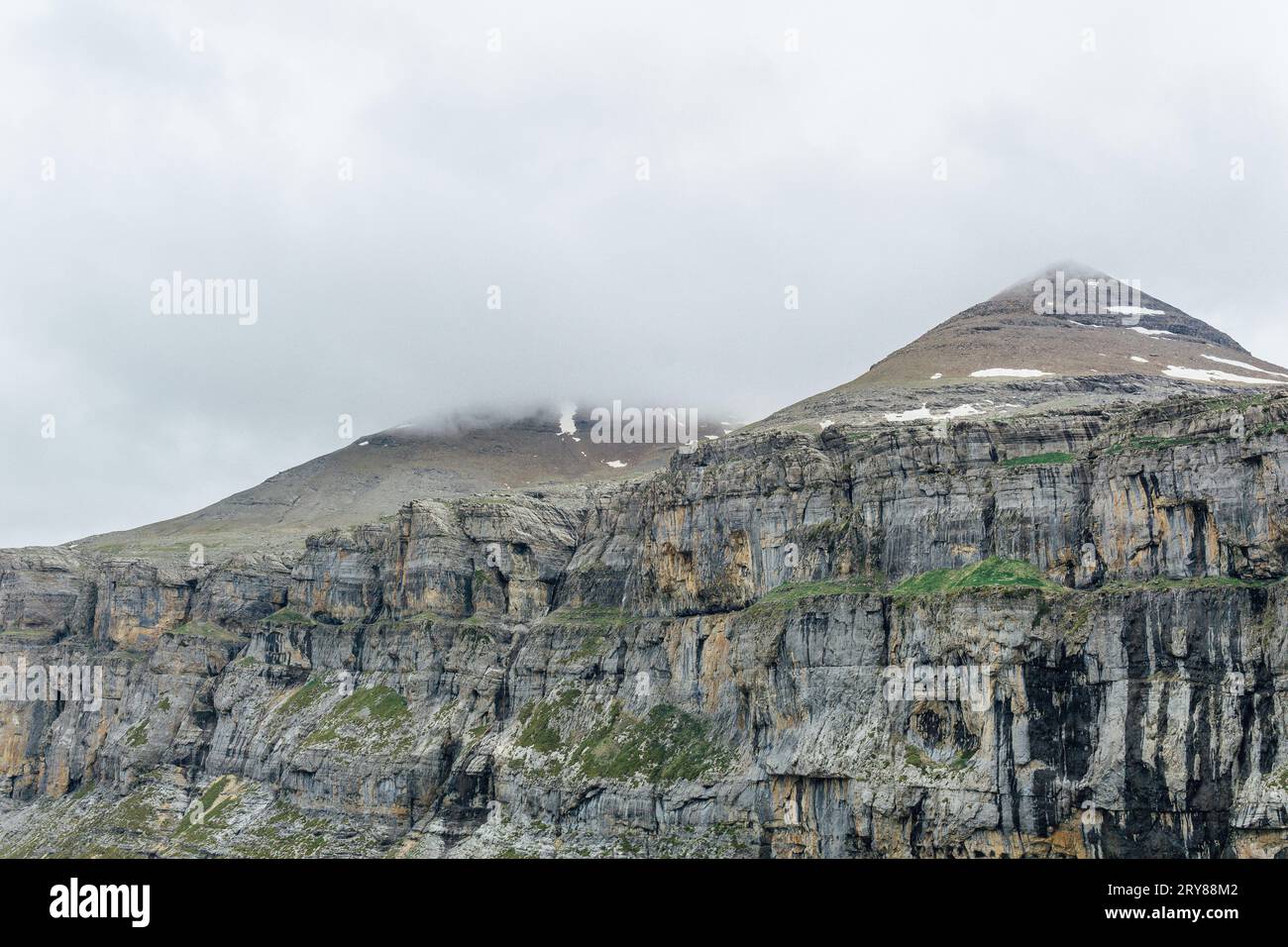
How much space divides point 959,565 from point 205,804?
125m

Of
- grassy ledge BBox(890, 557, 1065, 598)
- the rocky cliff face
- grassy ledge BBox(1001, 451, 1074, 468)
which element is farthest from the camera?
grassy ledge BBox(1001, 451, 1074, 468)

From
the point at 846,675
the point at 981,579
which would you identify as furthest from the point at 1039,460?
the point at 846,675

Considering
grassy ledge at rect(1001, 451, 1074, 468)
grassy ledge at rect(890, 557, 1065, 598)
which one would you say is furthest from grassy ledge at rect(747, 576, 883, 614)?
grassy ledge at rect(1001, 451, 1074, 468)

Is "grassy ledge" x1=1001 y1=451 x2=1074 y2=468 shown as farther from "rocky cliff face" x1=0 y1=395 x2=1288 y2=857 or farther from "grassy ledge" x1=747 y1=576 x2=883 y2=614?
"grassy ledge" x1=747 y1=576 x2=883 y2=614

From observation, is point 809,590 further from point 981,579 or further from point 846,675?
point 981,579

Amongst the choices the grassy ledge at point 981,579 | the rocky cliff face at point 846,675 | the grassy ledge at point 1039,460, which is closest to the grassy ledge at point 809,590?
the rocky cliff face at point 846,675

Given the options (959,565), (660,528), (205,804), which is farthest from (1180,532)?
(205,804)

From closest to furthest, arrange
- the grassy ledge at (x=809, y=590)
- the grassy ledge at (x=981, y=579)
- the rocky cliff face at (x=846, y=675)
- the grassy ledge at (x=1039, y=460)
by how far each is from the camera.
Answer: the rocky cliff face at (x=846, y=675)
the grassy ledge at (x=981, y=579)
the grassy ledge at (x=1039, y=460)
the grassy ledge at (x=809, y=590)

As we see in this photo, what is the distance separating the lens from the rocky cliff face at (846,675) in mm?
103250

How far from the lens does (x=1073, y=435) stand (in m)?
138

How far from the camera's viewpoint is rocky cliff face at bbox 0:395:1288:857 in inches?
4065

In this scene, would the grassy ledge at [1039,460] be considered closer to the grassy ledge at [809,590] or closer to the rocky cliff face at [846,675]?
the rocky cliff face at [846,675]

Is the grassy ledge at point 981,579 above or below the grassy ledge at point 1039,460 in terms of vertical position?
below
